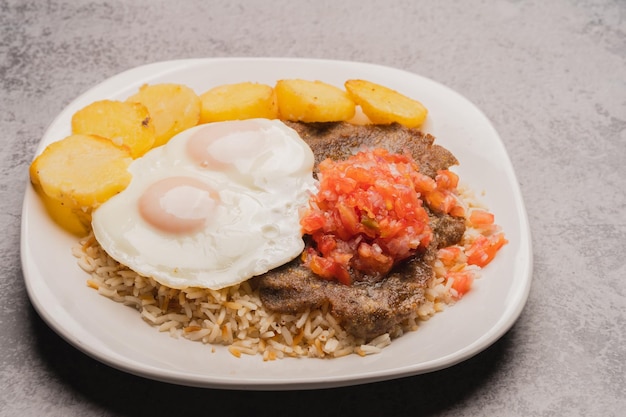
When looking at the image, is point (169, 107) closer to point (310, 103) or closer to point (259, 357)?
point (310, 103)

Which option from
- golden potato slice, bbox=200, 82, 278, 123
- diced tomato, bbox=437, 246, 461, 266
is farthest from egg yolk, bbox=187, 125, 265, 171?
diced tomato, bbox=437, 246, 461, 266

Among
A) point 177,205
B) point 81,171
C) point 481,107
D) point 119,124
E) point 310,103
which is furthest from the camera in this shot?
point 481,107

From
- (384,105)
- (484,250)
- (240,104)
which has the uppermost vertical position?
(384,105)

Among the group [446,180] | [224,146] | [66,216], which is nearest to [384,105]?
[446,180]

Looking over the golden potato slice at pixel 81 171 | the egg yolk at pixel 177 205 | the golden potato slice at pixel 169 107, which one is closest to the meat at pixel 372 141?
the golden potato slice at pixel 169 107

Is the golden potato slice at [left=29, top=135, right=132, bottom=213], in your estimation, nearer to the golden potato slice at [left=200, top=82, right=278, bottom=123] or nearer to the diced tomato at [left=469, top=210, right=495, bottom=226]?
the golden potato slice at [left=200, top=82, right=278, bottom=123]

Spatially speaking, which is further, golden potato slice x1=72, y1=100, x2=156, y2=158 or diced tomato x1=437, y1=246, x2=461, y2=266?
golden potato slice x1=72, y1=100, x2=156, y2=158

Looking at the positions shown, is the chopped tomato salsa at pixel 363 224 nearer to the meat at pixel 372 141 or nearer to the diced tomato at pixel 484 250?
the diced tomato at pixel 484 250
